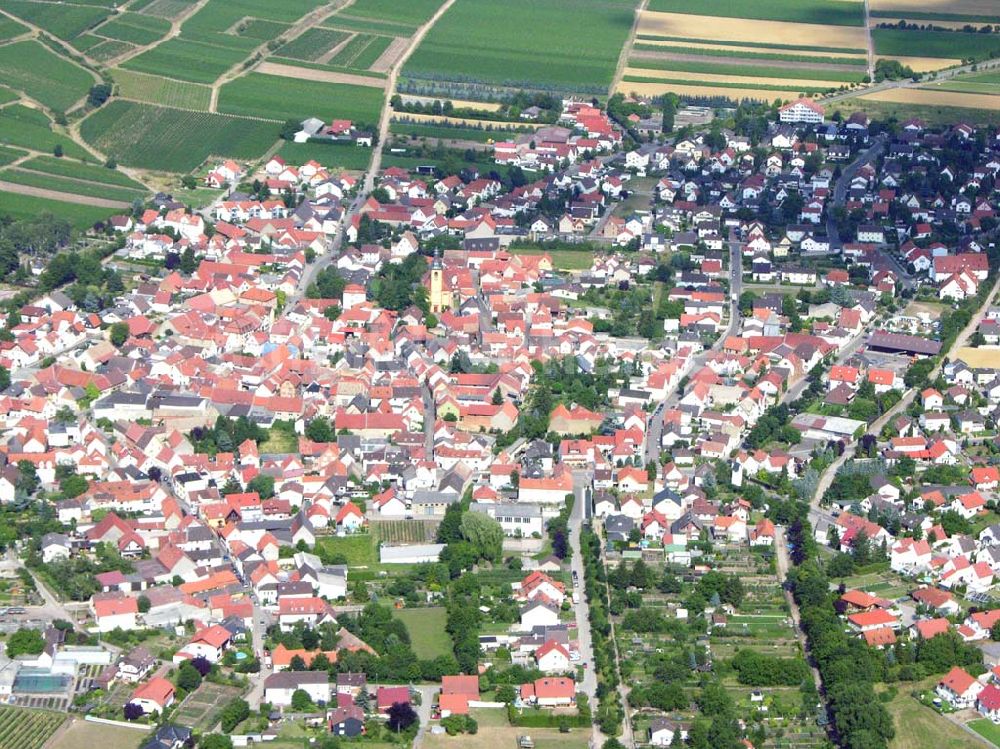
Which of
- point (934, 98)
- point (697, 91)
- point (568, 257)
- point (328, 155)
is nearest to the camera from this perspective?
point (568, 257)

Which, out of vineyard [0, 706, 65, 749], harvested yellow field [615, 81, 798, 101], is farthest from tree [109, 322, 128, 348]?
harvested yellow field [615, 81, 798, 101]

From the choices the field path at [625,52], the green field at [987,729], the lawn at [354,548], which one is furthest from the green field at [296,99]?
the green field at [987,729]

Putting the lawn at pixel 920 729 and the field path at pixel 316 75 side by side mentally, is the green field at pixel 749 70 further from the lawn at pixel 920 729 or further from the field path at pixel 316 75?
the lawn at pixel 920 729

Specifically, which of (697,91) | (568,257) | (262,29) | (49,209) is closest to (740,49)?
(697,91)

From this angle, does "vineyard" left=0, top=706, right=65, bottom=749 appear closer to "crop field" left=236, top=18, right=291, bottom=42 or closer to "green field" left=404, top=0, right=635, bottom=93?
"green field" left=404, top=0, right=635, bottom=93

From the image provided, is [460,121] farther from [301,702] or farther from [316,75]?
[301,702]

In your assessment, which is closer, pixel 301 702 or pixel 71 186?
pixel 301 702
